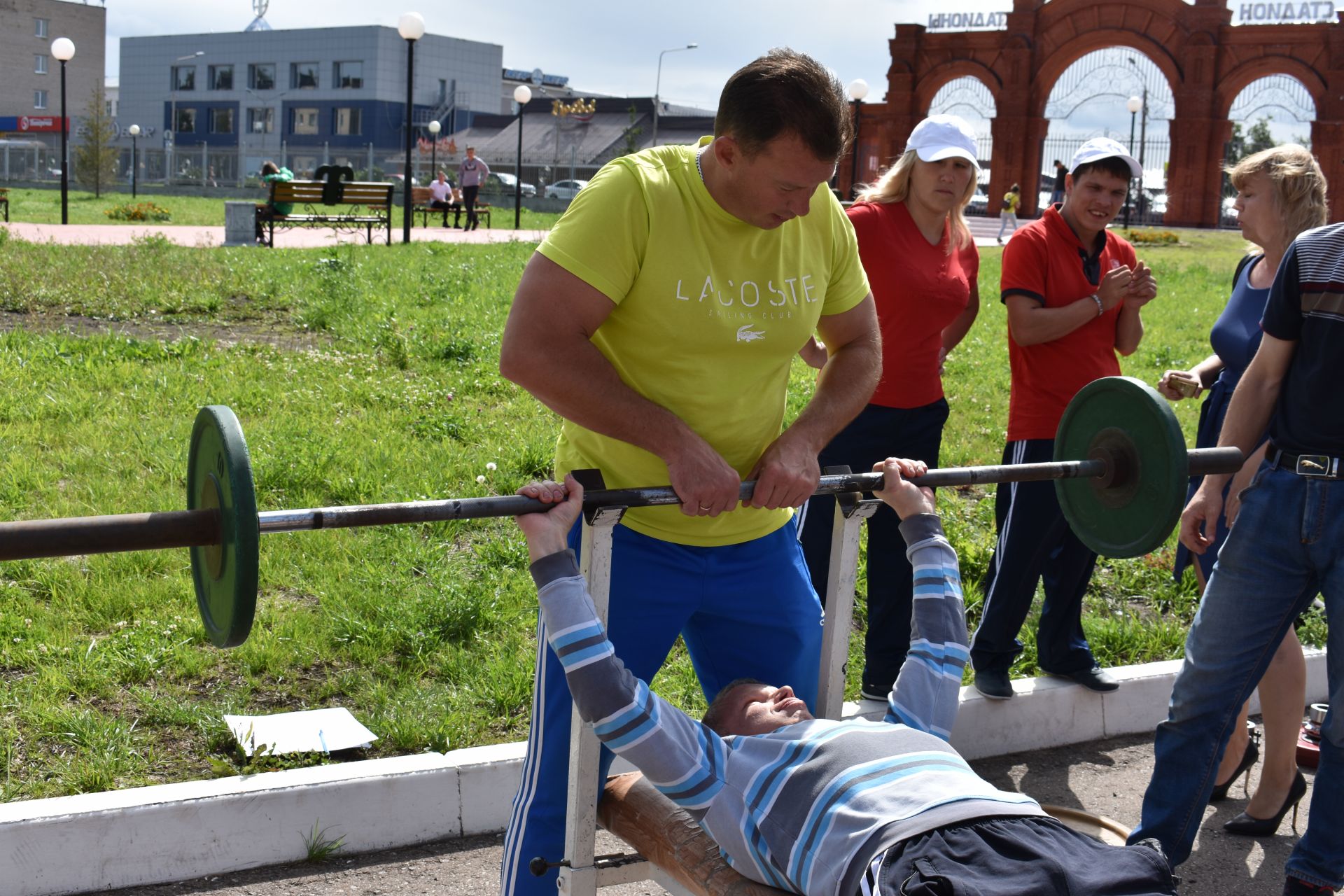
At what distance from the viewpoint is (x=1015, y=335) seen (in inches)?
178

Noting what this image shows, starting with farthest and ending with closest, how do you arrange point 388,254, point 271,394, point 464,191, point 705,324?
point 464,191 < point 388,254 < point 271,394 < point 705,324

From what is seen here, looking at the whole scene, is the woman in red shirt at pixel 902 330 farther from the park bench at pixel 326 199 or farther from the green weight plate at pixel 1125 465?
the park bench at pixel 326 199

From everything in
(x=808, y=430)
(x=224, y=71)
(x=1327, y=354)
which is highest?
(x=224, y=71)

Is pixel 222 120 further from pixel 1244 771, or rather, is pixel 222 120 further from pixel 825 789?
pixel 825 789

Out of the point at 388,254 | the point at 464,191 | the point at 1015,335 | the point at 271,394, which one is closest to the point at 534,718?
the point at 1015,335

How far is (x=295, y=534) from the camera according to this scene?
17.0ft

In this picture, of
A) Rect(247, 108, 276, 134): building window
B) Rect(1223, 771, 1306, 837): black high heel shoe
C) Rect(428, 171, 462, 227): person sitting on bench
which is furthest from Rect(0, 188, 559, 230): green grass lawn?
Rect(247, 108, 276, 134): building window

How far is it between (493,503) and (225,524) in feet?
1.54

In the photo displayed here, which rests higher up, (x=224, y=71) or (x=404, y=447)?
(x=224, y=71)

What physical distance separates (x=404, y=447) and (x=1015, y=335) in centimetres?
324

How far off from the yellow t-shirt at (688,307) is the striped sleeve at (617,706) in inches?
14.3

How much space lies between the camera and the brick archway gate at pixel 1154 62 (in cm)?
3819

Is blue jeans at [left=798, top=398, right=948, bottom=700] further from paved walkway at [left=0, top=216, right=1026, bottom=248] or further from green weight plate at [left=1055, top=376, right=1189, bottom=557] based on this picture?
paved walkway at [left=0, top=216, right=1026, bottom=248]

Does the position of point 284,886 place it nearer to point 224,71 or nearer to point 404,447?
point 404,447
